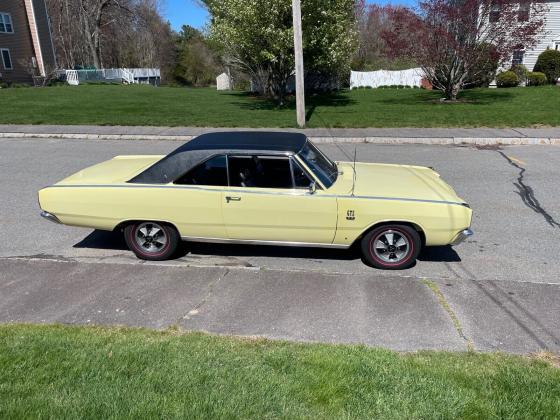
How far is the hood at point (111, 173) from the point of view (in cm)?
513

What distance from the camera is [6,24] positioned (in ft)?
124

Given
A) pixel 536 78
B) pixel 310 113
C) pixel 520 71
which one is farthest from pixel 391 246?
pixel 520 71

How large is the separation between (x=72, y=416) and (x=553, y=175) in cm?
952

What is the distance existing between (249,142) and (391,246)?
6.49 feet

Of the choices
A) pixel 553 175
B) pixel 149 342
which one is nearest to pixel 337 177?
pixel 149 342

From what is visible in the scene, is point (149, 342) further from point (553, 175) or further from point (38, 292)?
point (553, 175)

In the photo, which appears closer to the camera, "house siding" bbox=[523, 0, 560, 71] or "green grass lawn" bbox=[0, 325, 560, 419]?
"green grass lawn" bbox=[0, 325, 560, 419]

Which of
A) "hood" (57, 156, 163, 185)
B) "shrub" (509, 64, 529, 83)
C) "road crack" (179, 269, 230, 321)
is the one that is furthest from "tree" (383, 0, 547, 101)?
"road crack" (179, 269, 230, 321)

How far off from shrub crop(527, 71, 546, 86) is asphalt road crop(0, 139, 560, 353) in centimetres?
2838

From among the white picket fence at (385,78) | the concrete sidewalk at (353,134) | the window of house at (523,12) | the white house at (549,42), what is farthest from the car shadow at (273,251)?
the white picket fence at (385,78)

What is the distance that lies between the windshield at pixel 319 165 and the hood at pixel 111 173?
2.03m

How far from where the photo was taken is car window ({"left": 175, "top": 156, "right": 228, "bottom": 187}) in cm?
486

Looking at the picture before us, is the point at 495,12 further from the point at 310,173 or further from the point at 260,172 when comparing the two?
the point at 260,172

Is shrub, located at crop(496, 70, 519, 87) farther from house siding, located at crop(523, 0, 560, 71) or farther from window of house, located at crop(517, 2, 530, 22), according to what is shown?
window of house, located at crop(517, 2, 530, 22)
